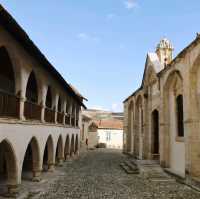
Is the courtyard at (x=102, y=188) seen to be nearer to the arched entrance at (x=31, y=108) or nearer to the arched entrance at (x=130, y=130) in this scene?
the arched entrance at (x=31, y=108)

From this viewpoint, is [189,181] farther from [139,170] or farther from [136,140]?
[136,140]

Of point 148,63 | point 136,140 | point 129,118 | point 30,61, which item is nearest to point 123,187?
point 30,61

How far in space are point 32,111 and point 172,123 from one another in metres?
7.86

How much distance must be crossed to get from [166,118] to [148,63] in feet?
21.8

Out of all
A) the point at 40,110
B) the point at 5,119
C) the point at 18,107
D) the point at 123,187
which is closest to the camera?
the point at 5,119

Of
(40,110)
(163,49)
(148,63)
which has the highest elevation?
(163,49)

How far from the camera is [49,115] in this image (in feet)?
47.9

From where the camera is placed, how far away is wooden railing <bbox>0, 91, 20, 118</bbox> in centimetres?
844

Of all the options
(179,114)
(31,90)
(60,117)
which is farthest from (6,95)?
(60,117)

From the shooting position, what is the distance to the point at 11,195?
359 inches

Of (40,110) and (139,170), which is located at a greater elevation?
(40,110)

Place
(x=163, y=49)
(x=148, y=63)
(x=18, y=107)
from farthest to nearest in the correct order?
(x=163, y=49)
(x=148, y=63)
(x=18, y=107)

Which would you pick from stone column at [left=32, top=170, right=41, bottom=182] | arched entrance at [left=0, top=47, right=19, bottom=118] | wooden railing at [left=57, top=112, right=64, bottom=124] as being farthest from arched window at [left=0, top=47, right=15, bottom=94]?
wooden railing at [left=57, top=112, right=64, bottom=124]

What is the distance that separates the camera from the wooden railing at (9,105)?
8.44m
